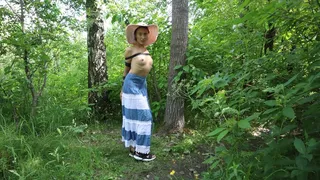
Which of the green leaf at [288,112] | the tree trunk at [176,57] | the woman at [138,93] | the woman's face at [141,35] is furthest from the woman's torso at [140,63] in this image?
the green leaf at [288,112]

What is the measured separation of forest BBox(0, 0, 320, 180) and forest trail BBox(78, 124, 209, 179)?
0.6 inches

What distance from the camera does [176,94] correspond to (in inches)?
142

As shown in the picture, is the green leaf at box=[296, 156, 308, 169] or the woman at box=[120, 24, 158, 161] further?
the woman at box=[120, 24, 158, 161]

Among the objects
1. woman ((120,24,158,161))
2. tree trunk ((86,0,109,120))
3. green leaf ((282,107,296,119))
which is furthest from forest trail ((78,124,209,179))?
green leaf ((282,107,296,119))

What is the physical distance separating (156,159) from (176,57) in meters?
1.52

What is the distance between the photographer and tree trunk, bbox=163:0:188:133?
140 inches

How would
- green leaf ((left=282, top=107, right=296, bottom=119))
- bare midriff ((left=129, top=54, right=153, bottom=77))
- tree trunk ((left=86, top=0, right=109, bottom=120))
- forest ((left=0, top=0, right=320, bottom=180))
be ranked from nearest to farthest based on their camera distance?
green leaf ((left=282, top=107, right=296, bottom=119)) → forest ((left=0, top=0, right=320, bottom=180)) → bare midriff ((left=129, top=54, right=153, bottom=77)) → tree trunk ((left=86, top=0, right=109, bottom=120))

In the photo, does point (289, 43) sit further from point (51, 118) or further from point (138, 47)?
point (51, 118)

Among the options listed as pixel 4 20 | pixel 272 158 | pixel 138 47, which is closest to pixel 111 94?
pixel 138 47

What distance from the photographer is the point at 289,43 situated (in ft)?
7.97

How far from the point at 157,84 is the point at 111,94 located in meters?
0.93

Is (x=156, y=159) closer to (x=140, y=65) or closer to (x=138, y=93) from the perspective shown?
(x=138, y=93)

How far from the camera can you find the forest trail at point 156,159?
2.74m

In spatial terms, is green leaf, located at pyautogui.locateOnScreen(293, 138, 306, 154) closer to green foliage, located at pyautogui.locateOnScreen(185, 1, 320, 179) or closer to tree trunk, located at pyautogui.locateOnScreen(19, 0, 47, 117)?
green foliage, located at pyautogui.locateOnScreen(185, 1, 320, 179)
